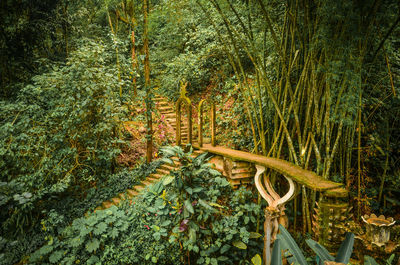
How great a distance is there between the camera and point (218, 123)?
5.54 meters

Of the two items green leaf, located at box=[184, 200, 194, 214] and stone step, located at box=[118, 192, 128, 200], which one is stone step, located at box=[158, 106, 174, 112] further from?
green leaf, located at box=[184, 200, 194, 214]

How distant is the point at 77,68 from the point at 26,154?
1896 mm

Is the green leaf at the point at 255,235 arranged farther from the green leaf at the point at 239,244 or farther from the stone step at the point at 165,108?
the stone step at the point at 165,108

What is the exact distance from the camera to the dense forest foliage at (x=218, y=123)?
7.22 feet

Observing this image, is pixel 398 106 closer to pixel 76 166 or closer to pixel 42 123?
pixel 76 166

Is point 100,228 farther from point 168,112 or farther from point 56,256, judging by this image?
point 168,112

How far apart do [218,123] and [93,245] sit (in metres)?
3.68

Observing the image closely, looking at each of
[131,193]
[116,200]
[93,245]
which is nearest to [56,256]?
[93,245]

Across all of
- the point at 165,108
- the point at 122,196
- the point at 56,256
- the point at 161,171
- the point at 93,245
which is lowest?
the point at 56,256

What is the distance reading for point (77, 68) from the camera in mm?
4164

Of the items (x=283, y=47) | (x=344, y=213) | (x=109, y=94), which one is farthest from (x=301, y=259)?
(x=109, y=94)

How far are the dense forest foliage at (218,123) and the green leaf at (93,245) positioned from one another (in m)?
0.02

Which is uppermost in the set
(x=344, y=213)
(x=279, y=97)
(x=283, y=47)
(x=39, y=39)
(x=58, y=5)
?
(x=58, y=5)

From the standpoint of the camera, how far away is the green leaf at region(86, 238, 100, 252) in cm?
318
